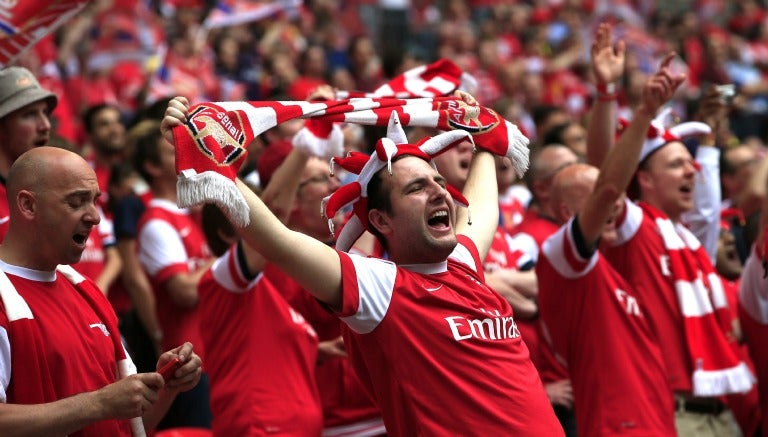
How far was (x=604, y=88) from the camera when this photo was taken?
5.79 m

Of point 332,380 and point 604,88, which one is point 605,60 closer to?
point 604,88

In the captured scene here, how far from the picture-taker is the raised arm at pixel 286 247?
3609mm

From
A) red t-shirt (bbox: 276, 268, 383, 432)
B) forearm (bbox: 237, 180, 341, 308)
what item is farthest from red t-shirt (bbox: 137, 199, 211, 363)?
forearm (bbox: 237, 180, 341, 308)

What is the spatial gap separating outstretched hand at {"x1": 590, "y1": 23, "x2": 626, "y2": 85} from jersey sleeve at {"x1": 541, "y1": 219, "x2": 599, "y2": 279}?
888 mm

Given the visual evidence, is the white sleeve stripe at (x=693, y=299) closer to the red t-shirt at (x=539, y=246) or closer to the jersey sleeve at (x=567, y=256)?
the jersey sleeve at (x=567, y=256)

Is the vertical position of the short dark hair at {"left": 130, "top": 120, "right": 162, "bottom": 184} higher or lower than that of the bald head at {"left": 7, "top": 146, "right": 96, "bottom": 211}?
lower

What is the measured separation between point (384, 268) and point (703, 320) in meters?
2.14

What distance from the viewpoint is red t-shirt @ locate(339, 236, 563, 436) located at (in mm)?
3816

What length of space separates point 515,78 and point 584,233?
8.60 meters

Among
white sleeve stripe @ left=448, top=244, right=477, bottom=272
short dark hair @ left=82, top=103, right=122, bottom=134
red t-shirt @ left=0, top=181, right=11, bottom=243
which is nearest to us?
white sleeve stripe @ left=448, top=244, right=477, bottom=272

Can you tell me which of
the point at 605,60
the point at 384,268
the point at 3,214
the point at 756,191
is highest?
the point at 605,60

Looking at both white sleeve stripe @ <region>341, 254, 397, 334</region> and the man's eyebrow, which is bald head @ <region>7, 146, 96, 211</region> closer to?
the man's eyebrow

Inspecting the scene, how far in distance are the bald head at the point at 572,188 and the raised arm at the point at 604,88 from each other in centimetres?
29

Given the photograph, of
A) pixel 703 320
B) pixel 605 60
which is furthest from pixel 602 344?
pixel 605 60
